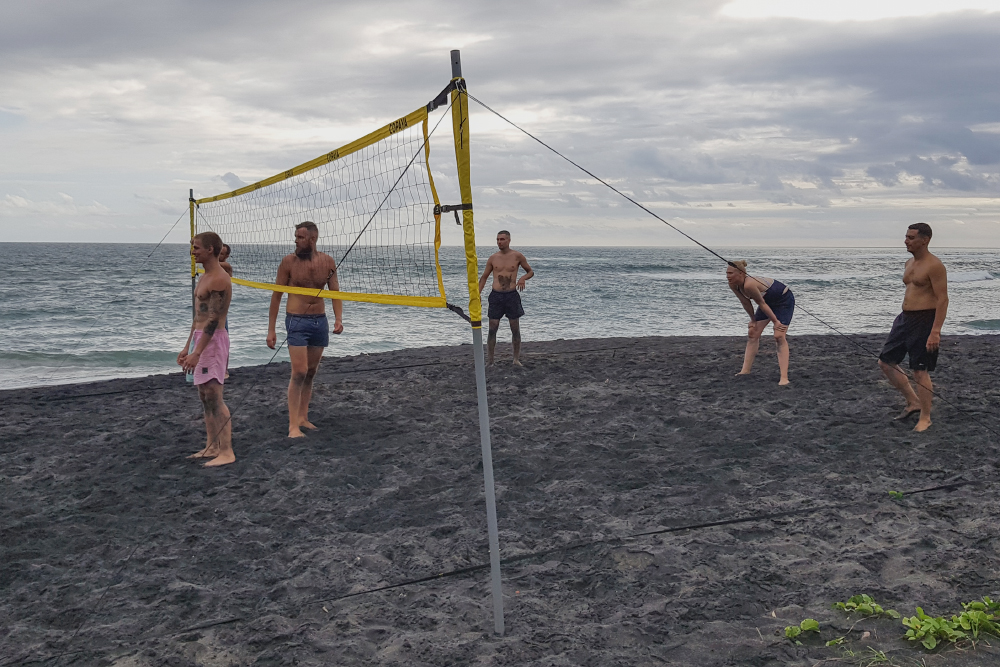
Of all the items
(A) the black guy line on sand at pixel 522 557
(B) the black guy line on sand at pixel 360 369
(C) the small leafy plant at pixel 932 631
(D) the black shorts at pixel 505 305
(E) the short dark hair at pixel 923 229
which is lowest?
(A) the black guy line on sand at pixel 522 557

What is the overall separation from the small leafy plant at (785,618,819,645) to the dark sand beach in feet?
0.13

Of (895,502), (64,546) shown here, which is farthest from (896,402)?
(64,546)

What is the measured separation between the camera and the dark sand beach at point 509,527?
9.55 feet

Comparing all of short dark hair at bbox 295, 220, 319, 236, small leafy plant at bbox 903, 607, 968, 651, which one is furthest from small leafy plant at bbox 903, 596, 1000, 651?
short dark hair at bbox 295, 220, 319, 236

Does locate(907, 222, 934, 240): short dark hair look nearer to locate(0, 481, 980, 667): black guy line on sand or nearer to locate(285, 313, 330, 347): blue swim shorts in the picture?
locate(0, 481, 980, 667): black guy line on sand

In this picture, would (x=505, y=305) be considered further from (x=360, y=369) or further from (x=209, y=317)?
(x=209, y=317)

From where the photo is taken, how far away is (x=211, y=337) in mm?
4766

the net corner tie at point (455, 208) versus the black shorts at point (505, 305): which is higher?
the net corner tie at point (455, 208)

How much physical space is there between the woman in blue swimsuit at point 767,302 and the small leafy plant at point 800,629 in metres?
4.32

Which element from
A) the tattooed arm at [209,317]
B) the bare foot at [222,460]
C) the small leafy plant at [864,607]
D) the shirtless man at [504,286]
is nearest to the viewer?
the small leafy plant at [864,607]

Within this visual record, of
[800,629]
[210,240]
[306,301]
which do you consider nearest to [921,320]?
[800,629]

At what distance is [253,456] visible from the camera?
518cm

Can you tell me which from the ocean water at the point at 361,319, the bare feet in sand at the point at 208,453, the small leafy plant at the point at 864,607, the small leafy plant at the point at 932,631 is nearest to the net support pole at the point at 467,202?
the small leafy plant at the point at 864,607

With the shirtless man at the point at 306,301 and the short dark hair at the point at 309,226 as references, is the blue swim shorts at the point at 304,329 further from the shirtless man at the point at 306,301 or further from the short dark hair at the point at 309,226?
the short dark hair at the point at 309,226
